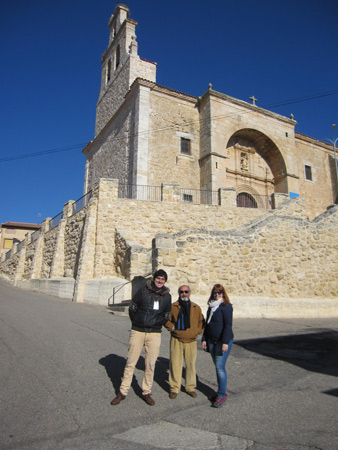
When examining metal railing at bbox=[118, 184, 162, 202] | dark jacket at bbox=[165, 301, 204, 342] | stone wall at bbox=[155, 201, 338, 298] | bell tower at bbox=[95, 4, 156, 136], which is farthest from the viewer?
bell tower at bbox=[95, 4, 156, 136]

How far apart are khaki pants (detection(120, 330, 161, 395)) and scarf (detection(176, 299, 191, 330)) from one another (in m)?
0.35

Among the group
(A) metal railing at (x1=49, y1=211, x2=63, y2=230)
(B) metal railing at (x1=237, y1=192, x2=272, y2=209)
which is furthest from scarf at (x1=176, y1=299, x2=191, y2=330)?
(B) metal railing at (x1=237, y1=192, x2=272, y2=209)

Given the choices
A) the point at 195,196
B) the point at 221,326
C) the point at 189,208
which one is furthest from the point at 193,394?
the point at 195,196

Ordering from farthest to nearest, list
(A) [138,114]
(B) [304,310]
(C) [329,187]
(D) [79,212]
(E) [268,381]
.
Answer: (C) [329,187] → (A) [138,114] → (D) [79,212] → (B) [304,310] → (E) [268,381]

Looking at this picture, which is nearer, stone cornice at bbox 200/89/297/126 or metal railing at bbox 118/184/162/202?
metal railing at bbox 118/184/162/202

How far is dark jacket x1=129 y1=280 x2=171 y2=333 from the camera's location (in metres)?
3.69

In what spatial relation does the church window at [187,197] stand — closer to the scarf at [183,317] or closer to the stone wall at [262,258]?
the stone wall at [262,258]

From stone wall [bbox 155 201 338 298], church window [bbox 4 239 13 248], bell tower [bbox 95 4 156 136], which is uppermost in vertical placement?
bell tower [bbox 95 4 156 136]

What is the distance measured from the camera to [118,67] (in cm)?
2491

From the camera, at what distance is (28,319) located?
8.09 metres

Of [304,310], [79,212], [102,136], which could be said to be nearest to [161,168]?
[79,212]

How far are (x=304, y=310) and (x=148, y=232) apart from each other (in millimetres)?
7203

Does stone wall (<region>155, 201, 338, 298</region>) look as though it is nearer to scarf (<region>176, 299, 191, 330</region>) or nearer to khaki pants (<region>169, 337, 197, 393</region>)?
scarf (<region>176, 299, 191, 330</region>)

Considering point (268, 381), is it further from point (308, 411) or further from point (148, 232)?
point (148, 232)
